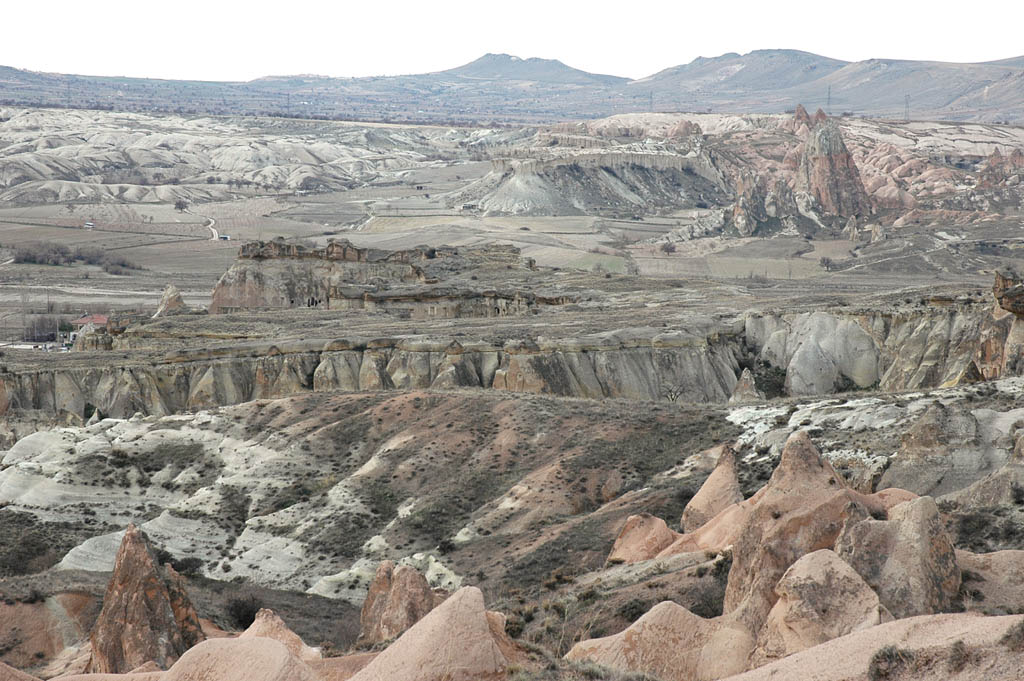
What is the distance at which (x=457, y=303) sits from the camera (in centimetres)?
8244

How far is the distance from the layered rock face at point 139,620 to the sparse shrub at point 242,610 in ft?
15.2

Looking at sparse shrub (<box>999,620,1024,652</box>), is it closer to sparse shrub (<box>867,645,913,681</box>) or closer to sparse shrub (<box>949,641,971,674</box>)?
sparse shrub (<box>949,641,971,674</box>)

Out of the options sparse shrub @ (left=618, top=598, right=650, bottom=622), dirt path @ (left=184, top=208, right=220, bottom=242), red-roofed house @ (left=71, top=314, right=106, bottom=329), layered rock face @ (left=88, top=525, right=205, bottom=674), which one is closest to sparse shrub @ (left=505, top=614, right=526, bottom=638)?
sparse shrub @ (left=618, top=598, right=650, bottom=622)

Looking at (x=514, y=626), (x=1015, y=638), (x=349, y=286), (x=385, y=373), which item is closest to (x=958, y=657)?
(x=1015, y=638)

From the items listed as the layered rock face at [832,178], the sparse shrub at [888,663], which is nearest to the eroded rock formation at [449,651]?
the sparse shrub at [888,663]

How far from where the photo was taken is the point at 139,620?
22562 mm

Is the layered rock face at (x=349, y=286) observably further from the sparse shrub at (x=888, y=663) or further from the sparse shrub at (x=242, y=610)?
the sparse shrub at (x=888, y=663)

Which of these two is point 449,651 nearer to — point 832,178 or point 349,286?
point 349,286

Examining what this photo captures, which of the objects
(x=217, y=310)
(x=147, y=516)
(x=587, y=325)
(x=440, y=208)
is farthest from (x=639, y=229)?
(x=147, y=516)

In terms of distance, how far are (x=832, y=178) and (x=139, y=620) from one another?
156m

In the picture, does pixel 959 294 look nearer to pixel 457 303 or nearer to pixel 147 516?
pixel 457 303

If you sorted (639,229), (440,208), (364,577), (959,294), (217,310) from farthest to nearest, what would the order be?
(440,208), (639,229), (217,310), (959,294), (364,577)

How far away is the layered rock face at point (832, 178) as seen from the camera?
167250 millimetres

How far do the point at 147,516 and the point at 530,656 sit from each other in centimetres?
2486
